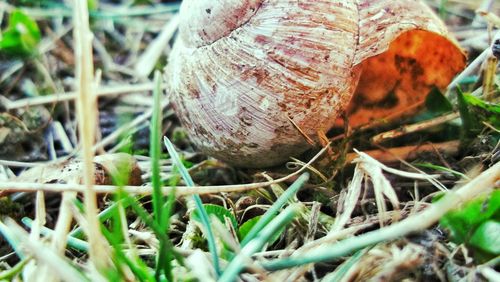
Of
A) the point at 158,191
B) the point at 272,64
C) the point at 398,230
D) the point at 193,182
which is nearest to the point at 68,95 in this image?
the point at 193,182

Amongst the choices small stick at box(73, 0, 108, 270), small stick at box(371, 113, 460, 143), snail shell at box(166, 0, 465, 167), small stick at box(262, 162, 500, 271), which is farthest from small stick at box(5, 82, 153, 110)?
small stick at box(262, 162, 500, 271)

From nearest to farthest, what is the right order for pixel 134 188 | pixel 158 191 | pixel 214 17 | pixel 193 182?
pixel 158 191 → pixel 134 188 → pixel 214 17 → pixel 193 182

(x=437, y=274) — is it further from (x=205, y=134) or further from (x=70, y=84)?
(x=70, y=84)

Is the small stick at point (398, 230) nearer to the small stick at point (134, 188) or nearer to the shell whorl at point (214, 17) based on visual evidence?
Answer: the small stick at point (134, 188)

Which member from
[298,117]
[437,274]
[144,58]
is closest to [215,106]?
[298,117]

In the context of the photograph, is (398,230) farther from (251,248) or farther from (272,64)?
(272,64)

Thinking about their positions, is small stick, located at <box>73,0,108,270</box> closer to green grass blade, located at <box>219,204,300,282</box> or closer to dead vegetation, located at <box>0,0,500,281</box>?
dead vegetation, located at <box>0,0,500,281</box>
